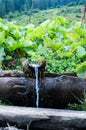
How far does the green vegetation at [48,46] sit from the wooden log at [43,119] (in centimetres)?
106

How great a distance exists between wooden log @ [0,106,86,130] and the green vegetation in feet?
3.49

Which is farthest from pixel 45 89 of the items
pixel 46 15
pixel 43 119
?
pixel 46 15

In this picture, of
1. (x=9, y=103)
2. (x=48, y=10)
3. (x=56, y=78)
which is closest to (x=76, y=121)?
(x=56, y=78)

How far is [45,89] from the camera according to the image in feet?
16.9

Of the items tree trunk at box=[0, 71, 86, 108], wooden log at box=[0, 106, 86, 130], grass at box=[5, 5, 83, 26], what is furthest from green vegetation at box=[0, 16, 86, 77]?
grass at box=[5, 5, 83, 26]

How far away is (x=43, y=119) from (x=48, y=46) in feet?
6.09

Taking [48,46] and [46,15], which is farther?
[46,15]

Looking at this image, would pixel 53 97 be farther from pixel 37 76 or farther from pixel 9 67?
pixel 9 67

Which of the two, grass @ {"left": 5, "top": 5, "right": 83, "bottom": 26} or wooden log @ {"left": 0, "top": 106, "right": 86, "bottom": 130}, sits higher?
wooden log @ {"left": 0, "top": 106, "right": 86, "bottom": 130}

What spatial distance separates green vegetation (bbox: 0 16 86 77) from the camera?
18.9 feet

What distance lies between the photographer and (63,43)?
6.17 metres

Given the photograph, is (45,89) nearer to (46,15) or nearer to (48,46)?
(48,46)

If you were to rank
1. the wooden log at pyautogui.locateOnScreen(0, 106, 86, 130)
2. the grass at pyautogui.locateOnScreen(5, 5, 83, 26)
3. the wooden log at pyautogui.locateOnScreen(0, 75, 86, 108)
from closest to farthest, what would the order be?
the wooden log at pyautogui.locateOnScreen(0, 106, 86, 130) < the wooden log at pyautogui.locateOnScreen(0, 75, 86, 108) < the grass at pyautogui.locateOnScreen(5, 5, 83, 26)

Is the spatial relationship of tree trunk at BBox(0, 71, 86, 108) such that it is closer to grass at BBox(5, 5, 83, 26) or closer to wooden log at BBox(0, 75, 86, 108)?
wooden log at BBox(0, 75, 86, 108)
